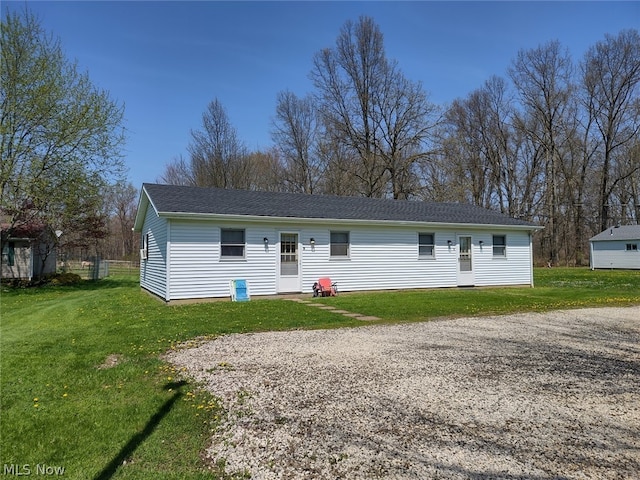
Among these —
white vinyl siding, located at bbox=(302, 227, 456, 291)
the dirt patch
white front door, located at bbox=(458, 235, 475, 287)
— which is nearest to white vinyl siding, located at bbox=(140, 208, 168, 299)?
white vinyl siding, located at bbox=(302, 227, 456, 291)

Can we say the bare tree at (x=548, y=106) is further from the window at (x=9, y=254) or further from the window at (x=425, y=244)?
the window at (x=9, y=254)

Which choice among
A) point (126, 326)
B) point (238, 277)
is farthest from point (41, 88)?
point (126, 326)

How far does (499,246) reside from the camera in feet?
59.1

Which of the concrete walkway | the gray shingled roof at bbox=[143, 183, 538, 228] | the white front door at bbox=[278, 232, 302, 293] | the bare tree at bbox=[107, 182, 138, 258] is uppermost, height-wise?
the bare tree at bbox=[107, 182, 138, 258]

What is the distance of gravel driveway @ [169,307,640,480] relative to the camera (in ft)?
9.54

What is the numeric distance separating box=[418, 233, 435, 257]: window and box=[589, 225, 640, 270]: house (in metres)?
24.8

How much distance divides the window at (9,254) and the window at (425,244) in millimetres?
21414

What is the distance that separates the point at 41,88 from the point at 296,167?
19544mm

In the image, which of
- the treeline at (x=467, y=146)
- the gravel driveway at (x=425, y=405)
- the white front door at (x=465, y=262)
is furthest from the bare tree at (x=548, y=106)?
the gravel driveway at (x=425, y=405)

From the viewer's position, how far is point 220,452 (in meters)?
3.15

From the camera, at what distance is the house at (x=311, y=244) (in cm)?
1301

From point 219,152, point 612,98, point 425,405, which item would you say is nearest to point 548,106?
point 612,98

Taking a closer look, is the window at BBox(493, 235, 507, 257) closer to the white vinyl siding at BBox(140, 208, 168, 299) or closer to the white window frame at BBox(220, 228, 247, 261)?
the white window frame at BBox(220, 228, 247, 261)

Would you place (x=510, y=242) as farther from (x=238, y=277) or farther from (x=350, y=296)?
(x=238, y=277)
